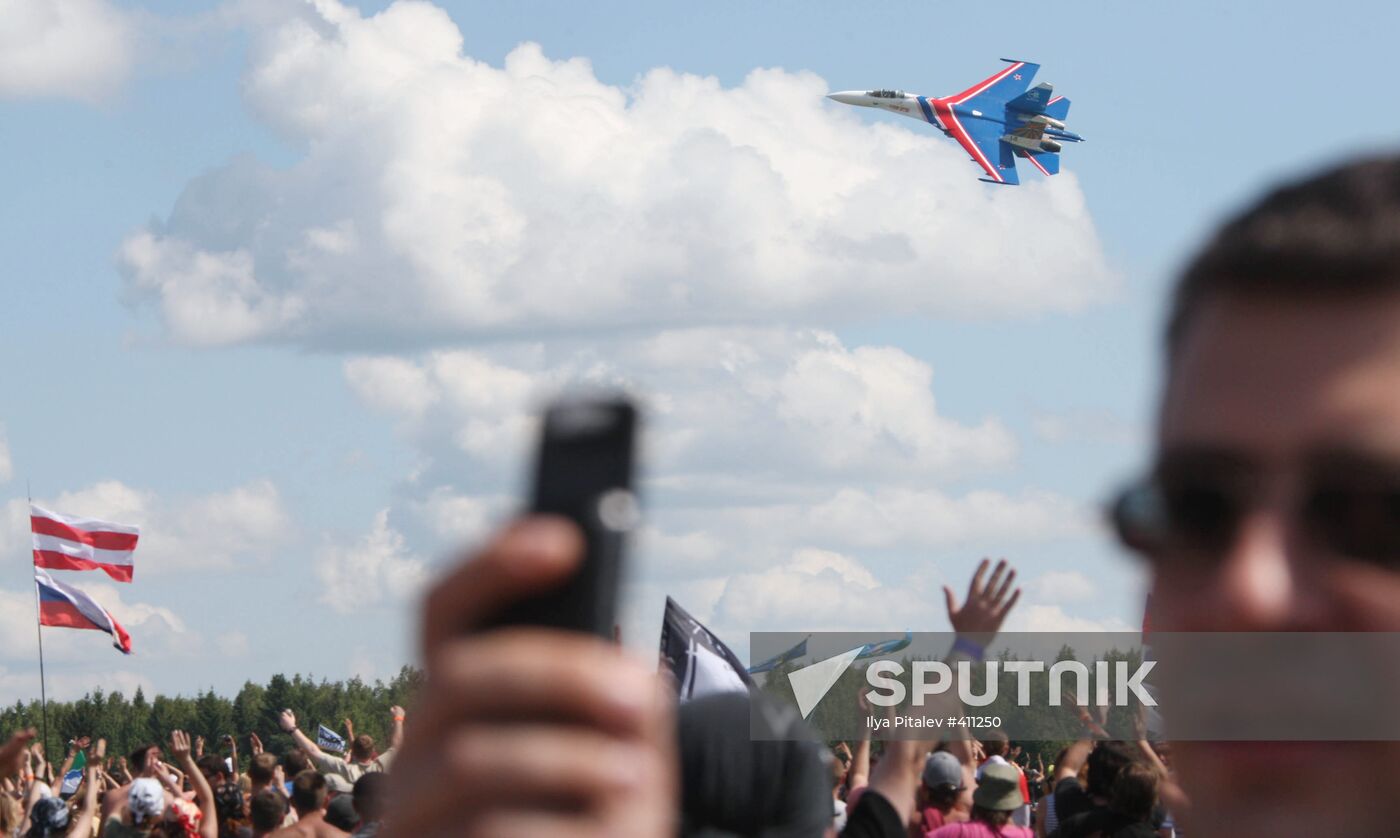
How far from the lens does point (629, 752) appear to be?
82 centimetres

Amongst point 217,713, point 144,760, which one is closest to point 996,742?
point 144,760

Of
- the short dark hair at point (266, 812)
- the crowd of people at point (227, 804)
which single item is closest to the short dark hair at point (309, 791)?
the crowd of people at point (227, 804)

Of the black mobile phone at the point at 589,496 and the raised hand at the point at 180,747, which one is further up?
the black mobile phone at the point at 589,496

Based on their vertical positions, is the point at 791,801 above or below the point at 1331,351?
below

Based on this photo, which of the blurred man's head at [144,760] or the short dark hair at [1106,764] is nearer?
the short dark hair at [1106,764]

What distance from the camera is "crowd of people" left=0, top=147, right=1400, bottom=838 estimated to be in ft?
2.67

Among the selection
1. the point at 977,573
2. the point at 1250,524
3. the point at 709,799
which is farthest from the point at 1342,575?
the point at 977,573

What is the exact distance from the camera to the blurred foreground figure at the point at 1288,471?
106cm

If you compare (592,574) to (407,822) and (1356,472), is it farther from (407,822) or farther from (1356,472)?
(1356,472)

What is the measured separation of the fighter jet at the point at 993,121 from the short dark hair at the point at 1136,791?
47.1 meters

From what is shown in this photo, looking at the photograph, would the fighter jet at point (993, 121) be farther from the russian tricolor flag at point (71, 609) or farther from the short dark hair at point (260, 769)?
the short dark hair at point (260, 769)

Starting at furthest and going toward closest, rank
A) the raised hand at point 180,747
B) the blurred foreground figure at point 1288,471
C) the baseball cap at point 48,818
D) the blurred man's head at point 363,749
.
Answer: the blurred man's head at point 363,749
the raised hand at point 180,747
the baseball cap at point 48,818
the blurred foreground figure at point 1288,471

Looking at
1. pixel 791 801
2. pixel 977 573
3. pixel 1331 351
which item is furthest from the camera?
pixel 977 573

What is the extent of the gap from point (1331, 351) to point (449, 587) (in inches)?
25.9
